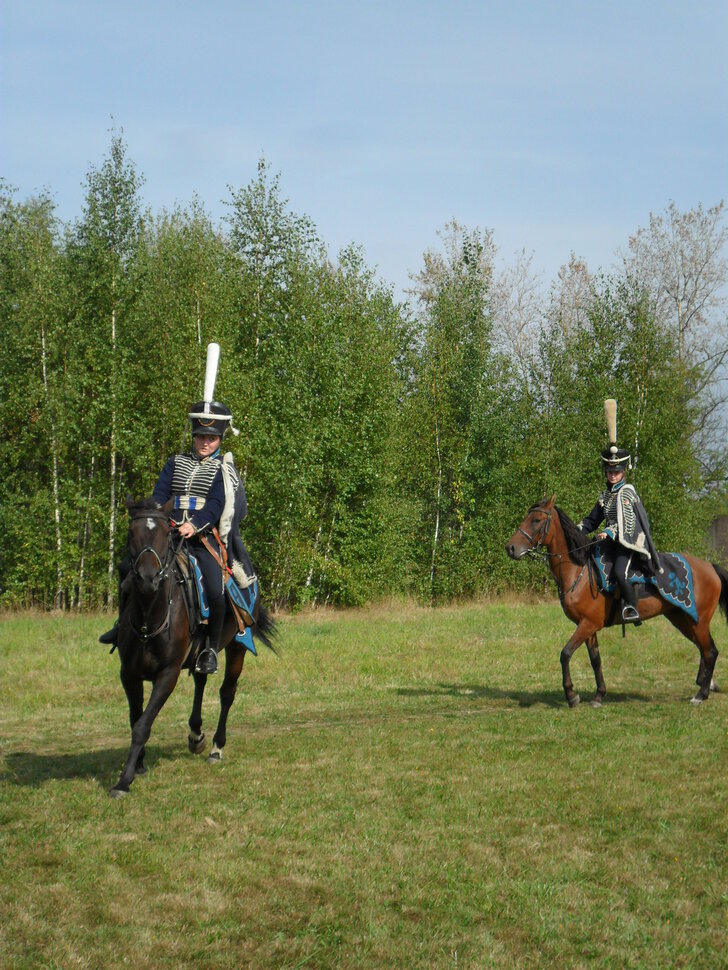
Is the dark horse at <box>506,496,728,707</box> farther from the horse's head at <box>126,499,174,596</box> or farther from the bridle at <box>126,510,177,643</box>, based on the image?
the horse's head at <box>126,499,174,596</box>

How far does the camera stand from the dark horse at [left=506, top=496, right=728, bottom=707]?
13.3 metres

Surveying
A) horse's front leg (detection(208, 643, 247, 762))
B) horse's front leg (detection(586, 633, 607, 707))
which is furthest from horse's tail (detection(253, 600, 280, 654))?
horse's front leg (detection(586, 633, 607, 707))

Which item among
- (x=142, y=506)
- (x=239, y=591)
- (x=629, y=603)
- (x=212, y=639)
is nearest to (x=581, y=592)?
(x=629, y=603)

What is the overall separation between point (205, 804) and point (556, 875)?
109 inches

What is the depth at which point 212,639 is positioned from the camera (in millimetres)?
9047

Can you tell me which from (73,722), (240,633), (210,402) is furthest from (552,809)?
(73,722)

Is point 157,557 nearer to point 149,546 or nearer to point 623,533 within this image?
point 149,546

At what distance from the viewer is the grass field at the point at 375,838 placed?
16.5ft

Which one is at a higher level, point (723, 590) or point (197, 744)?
point (723, 590)

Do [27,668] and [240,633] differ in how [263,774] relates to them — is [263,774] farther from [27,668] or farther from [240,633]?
[27,668]

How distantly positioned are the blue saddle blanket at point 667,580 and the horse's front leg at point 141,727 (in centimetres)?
682

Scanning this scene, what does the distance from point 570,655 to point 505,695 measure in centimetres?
172

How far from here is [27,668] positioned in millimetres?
15523

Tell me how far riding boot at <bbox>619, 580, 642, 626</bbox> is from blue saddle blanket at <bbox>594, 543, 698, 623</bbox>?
0.38 ft
